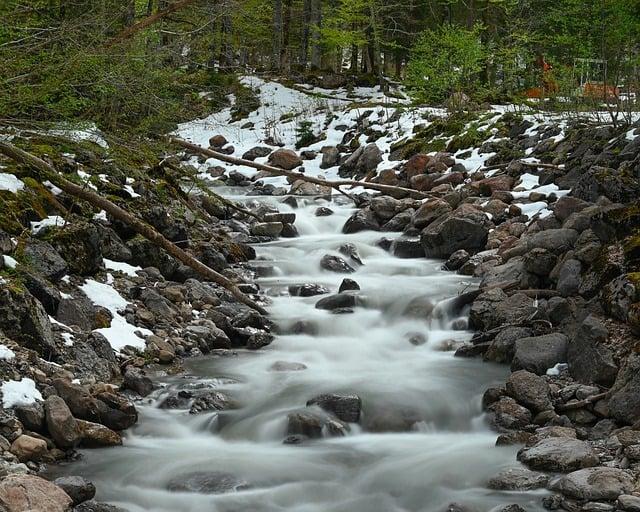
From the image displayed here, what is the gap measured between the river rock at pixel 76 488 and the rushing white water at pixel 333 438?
34 centimetres

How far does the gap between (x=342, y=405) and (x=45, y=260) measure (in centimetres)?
329

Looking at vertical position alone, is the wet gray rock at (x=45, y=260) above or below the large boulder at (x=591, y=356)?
above

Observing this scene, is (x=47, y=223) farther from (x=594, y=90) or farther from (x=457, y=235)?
(x=594, y=90)

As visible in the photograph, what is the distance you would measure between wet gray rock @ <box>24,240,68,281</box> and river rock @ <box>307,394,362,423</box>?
285 cm

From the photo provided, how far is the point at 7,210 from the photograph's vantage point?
25.2 ft

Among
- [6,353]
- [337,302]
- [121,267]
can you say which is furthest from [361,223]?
[6,353]

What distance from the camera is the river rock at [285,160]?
19.0 m

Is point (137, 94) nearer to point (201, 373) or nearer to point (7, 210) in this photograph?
point (7, 210)

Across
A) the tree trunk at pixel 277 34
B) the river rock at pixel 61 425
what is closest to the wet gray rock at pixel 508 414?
the river rock at pixel 61 425

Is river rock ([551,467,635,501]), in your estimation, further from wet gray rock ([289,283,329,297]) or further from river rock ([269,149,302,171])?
river rock ([269,149,302,171])

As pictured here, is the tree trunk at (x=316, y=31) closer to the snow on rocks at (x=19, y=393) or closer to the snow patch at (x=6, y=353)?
the snow patch at (x=6, y=353)

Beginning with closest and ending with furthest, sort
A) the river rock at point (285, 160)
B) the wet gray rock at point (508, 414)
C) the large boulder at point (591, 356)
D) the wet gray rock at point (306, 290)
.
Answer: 1. the wet gray rock at point (508, 414)
2. the large boulder at point (591, 356)
3. the wet gray rock at point (306, 290)
4. the river rock at point (285, 160)

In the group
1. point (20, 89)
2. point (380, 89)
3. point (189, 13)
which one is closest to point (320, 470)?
point (20, 89)

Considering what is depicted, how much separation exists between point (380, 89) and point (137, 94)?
1991cm
